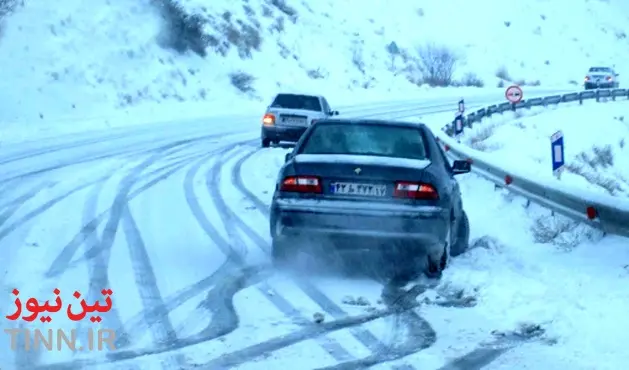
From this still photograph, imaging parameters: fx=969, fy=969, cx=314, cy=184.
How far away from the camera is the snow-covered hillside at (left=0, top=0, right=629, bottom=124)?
1283 inches

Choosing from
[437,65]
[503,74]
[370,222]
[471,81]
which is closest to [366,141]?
[370,222]

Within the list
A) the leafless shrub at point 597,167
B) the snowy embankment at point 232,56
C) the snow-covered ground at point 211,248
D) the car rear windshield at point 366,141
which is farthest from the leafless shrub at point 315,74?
the car rear windshield at point 366,141

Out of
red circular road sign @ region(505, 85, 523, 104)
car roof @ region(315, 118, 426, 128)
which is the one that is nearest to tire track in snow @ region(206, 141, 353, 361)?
car roof @ region(315, 118, 426, 128)

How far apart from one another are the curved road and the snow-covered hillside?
47.3 ft

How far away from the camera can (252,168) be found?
17922 millimetres

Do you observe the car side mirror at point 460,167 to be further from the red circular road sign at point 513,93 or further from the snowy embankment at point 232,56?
the red circular road sign at point 513,93

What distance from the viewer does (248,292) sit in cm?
796

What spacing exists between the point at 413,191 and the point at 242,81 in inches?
1312

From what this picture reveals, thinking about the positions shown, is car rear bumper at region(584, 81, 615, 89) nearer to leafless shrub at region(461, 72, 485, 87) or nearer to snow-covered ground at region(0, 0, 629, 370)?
leafless shrub at region(461, 72, 485, 87)

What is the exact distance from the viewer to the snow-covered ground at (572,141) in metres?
21.4

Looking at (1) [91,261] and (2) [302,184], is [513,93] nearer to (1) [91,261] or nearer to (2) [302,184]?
(2) [302,184]

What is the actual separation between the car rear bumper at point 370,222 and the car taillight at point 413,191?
0.32ft

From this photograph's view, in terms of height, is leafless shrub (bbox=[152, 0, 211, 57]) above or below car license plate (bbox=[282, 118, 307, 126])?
above

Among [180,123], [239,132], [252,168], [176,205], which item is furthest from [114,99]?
[176,205]
